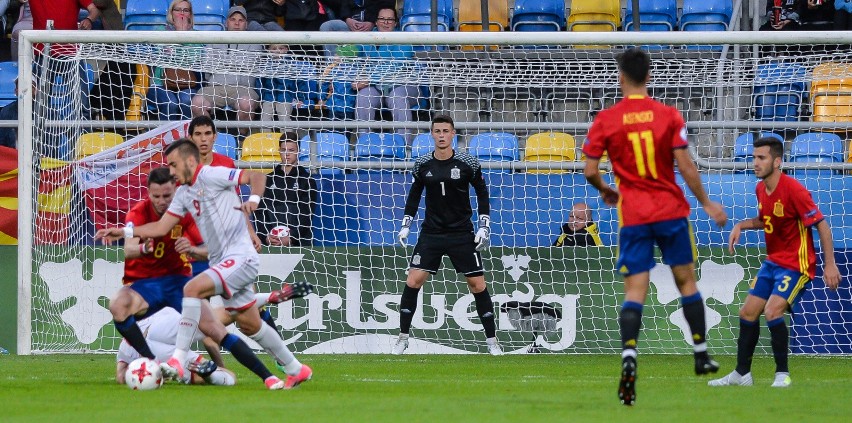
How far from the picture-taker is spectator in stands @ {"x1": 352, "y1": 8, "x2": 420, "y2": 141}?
14.1 m

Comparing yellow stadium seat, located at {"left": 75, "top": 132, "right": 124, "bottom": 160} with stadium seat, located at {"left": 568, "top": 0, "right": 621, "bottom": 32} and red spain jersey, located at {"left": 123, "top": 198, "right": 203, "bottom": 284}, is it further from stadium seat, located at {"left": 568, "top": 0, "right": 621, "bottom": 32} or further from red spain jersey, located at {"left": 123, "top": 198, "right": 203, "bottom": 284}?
stadium seat, located at {"left": 568, "top": 0, "right": 621, "bottom": 32}

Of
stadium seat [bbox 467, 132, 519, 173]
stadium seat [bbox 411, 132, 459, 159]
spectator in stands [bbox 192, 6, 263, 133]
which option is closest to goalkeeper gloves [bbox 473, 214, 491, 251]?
stadium seat [bbox 467, 132, 519, 173]

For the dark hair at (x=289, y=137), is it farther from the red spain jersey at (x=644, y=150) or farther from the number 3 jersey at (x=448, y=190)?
the red spain jersey at (x=644, y=150)

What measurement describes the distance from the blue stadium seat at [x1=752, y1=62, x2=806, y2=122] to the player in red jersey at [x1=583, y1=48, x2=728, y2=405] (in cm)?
722

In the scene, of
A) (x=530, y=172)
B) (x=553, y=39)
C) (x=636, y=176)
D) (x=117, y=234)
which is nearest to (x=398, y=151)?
(x=530, y=172)

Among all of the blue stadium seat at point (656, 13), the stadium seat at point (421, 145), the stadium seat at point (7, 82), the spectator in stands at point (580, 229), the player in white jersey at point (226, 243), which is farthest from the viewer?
the blue stadium seat at point (656, 13)

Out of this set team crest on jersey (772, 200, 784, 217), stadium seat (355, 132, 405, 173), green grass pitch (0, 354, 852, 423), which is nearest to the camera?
green grass pitch (0, 354, 852, 423)

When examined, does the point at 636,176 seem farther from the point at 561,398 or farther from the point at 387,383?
the point at 387,383

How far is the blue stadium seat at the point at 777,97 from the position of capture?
14.0 metres

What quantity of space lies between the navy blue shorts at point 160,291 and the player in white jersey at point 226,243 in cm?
64

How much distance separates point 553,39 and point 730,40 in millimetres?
1696

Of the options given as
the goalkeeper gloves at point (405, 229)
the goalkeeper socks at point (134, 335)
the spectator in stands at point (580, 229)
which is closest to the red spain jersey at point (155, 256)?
the goalkeeper socks at point (134, 335)

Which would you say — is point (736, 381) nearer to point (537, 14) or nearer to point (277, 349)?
point (277, 349)

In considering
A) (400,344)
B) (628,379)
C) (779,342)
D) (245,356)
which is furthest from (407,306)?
(628,379)
